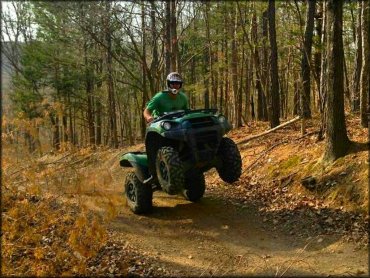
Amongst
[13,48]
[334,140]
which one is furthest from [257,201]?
[13,48]

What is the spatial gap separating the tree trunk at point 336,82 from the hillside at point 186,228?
10.9 inches

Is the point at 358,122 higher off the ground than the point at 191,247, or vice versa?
the point at 358,122

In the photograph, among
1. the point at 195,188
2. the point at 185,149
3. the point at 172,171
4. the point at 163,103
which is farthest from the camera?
the point at 195,188

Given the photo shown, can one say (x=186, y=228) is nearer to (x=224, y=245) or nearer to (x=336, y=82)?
(x=224, y=245)

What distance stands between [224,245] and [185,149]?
62.5 inches

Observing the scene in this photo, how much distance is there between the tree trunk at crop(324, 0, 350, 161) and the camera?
7.09 metres

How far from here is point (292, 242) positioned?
6.00 metres

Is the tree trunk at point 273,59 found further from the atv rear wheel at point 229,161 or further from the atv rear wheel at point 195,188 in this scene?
the atv rear wheel at point 229,161

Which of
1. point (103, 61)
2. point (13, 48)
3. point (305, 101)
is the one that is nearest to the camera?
point (305, 101)

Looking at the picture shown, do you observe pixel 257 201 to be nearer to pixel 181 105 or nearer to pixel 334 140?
pixel 334 140

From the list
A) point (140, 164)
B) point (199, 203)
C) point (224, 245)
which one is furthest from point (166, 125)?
point (199, 203)

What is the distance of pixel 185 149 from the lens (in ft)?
22.3

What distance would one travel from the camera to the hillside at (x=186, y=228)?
5578mm

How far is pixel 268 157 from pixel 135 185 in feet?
11.4
